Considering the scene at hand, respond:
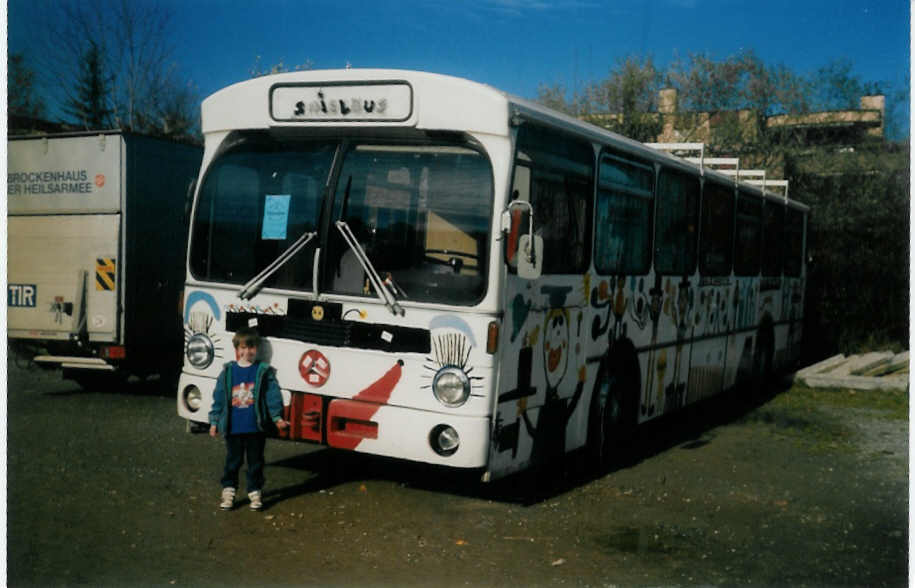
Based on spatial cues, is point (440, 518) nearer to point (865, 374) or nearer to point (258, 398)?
point (258, 398)

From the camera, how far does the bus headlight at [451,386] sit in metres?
6.33

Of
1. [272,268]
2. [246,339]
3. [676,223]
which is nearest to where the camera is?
[246,339]

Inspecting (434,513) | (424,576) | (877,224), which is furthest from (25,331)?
(877,224)

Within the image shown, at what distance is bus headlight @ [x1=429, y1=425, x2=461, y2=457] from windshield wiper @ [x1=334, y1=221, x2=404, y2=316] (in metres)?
0.80

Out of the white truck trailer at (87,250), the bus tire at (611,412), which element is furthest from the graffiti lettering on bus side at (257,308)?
the white truck trailer at (87,250)

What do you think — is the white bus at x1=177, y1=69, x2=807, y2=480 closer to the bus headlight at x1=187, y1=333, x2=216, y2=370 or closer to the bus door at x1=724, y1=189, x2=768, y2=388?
the bus headlight at x1=187, y1=333, x2=216, y2=370

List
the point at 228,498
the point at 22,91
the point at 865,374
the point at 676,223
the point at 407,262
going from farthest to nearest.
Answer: the point at 865,374
the point at 676,223
the point at 22,91
the point at 228,498
the point at 407,262

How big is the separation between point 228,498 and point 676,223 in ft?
17.2

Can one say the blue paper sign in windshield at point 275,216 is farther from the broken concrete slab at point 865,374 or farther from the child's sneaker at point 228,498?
the broken concrete slab at point 865,374

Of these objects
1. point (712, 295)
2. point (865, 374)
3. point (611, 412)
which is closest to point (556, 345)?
point (611, 412)

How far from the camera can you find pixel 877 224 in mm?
13078

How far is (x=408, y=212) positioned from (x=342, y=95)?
0.96 meters

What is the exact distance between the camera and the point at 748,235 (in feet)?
40.9

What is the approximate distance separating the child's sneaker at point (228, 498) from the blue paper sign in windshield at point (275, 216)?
1.77m
